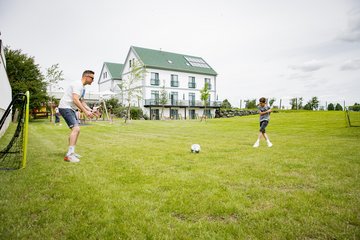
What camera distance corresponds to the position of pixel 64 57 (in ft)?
85.1

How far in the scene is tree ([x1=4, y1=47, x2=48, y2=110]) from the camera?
23.1 metres

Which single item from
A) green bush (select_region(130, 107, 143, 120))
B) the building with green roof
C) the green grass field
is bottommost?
the green grass field

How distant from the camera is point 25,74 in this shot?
947 inches

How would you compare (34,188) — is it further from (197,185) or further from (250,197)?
(250,197)

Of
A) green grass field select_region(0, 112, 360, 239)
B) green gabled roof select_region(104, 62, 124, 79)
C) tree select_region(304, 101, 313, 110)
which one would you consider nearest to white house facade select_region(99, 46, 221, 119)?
green gabled roof select_region(104, 62, 124, 79)

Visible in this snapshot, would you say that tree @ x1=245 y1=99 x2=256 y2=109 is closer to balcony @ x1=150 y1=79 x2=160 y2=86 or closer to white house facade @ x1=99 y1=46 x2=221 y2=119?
white house facade @ x1=99 y1=46 x2=221 y2=119

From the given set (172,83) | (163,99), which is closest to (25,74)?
(163,99)

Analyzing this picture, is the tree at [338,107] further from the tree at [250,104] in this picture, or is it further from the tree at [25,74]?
the tree at [25,74]

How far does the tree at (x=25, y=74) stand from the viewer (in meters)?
23.1

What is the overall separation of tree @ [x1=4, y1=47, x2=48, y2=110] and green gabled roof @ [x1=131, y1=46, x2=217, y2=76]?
61.8ft

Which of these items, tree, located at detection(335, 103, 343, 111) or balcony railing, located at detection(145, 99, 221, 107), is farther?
tree, located at detection(335, 103, 343, 111)

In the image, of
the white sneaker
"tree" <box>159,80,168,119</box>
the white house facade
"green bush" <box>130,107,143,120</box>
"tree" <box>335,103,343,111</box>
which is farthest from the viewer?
"tree" <box>335,103,343,111</box>

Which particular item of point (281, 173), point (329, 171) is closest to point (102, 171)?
point (281, 173)

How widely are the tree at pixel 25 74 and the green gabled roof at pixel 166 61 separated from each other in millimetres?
18841
